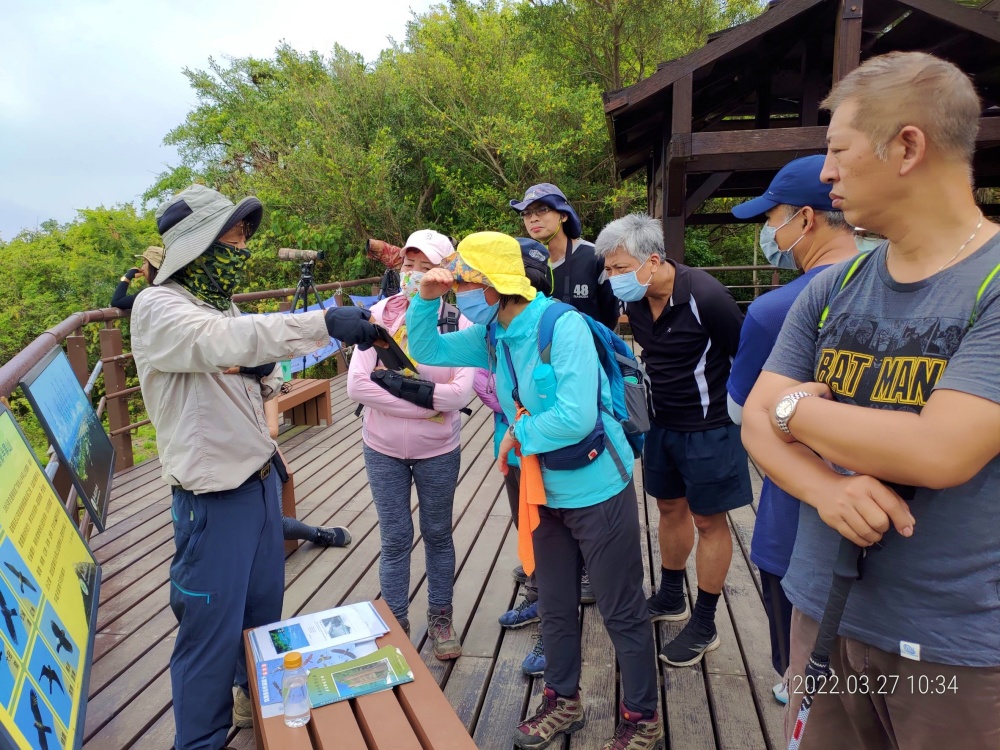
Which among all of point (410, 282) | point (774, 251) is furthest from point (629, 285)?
point (410, 282)

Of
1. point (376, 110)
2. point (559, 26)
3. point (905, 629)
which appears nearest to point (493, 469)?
point (905, 629)

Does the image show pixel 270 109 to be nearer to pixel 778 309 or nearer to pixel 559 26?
pixel 559 26

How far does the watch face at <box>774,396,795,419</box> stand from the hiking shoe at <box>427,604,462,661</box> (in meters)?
1.95

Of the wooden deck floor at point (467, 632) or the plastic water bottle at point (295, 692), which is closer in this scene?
the plastic water bottle at point (295, 692)

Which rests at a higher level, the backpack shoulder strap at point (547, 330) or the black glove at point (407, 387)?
the backpack shoulder strap at point (547, 330)

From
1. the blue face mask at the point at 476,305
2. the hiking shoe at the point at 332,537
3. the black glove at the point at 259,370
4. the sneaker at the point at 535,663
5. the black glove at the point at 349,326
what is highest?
the black glove at the point at 349,326

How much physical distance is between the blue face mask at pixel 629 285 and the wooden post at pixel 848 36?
3.48 metres

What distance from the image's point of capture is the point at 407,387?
2529 millimetres

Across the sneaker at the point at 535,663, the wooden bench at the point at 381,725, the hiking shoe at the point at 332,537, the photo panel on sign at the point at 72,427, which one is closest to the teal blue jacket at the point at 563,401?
the wooden bench at the point at 381,725

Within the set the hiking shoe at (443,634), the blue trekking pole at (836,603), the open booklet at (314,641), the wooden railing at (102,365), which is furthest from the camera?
the wooden railing at (102,365)

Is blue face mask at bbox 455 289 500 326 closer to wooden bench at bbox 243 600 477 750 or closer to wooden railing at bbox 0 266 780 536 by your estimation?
wooden bench at bbox 243 600 477 750

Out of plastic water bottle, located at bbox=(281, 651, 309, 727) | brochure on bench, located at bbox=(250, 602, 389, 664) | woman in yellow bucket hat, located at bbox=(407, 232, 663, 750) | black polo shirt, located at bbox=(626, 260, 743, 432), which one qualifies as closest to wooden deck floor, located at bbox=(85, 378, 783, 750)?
woman in yellow bucket hat, located at bbox=(407, 232, 663, 750)

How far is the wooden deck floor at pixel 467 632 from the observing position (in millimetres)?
2303

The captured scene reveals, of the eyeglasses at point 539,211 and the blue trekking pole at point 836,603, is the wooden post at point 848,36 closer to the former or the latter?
the eyeglasses at point 539,211
